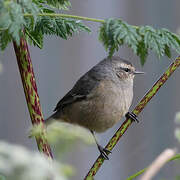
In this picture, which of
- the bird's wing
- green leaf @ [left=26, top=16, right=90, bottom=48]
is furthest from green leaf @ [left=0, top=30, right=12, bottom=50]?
the bird's wing

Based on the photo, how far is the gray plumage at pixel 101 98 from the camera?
3.09 metres

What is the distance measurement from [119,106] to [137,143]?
2.65 meters

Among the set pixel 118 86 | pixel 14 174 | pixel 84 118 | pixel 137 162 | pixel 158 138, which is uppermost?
pixel 14 174

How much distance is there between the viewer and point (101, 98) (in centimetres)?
315

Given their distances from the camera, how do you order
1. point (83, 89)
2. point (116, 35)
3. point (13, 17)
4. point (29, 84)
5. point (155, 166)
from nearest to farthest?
point (155, 166) < point (13, 17) < point (116, 35) < point (29, 84) < point (83, 89)

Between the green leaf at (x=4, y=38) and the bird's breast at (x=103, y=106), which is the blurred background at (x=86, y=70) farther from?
the green leaf at (x=4, y=38)

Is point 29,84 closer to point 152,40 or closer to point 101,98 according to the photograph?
point 152,40

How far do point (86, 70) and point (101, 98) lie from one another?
240cm

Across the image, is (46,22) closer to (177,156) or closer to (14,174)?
(177,156)

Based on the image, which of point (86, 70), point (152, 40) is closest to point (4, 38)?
point (152, 40)

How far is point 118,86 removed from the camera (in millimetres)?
3262

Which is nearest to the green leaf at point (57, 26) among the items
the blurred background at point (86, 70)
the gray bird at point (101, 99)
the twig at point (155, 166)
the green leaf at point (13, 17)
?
the green leaf at point (13, 17)

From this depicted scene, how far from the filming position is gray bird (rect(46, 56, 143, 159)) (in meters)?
3.09

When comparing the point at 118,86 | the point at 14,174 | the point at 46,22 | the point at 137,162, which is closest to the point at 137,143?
the point at 137,162
